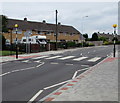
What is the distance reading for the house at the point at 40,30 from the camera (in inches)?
1829

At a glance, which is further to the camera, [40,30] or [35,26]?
[35,26]

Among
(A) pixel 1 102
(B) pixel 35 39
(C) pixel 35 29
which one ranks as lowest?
(A) pixel 1 102

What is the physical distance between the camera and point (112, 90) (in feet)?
21.7

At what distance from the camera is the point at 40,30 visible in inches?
2055

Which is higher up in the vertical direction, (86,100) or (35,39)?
(35,39)

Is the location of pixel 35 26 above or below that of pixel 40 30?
above

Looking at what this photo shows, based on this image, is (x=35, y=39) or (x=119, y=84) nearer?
(x=119, y=84)

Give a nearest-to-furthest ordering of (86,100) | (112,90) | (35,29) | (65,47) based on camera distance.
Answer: (86,100) → (112,90) → (65,47) → (35,29)

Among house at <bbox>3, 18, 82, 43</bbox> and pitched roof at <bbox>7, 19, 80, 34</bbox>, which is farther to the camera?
pitched roof at <bbox>7, 19, 80, 34</bbox>

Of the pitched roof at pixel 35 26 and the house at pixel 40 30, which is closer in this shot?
the house at pixel 40 30

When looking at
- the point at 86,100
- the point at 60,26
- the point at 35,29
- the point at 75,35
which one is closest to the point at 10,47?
the point at 35,29

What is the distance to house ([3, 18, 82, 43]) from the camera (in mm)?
46450

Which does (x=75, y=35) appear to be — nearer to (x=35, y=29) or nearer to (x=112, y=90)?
(x=35, y=29)

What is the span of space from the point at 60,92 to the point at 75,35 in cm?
6022
